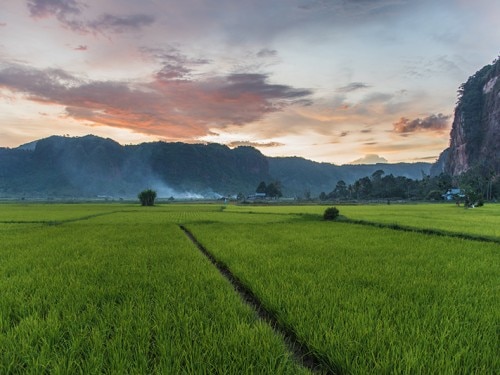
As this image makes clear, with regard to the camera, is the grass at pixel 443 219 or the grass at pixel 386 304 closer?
the grass at pixel 386 304

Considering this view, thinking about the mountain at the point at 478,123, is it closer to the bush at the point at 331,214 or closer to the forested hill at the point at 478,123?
the forested hill at the point at 478,123

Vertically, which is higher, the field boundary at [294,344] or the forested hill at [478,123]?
the forested hill at [478,123]

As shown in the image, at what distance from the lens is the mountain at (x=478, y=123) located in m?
104

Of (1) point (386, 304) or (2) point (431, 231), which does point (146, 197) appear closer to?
(2) point (431, 231)

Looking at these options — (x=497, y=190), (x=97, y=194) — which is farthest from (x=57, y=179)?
(x=497, y=190)

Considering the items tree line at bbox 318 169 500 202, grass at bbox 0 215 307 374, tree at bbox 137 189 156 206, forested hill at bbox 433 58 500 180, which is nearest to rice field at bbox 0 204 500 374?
grass at bbox 0 215 307 374

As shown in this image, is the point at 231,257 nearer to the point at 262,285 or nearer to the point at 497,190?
the point at 262,285

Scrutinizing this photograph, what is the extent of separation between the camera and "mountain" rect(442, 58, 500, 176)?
10440cm

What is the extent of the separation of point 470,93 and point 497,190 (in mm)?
69484

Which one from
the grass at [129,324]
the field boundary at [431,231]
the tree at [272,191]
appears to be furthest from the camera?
the tree at [272,191]

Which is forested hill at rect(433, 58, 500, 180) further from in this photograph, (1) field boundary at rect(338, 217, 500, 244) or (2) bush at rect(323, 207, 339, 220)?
(1) field boundary at rect(338, 217, 500, 244)

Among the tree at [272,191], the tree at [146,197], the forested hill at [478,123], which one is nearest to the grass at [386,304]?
the tree at [146,197]

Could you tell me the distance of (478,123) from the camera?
114938 millimetres

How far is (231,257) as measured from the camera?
26.9 feet
